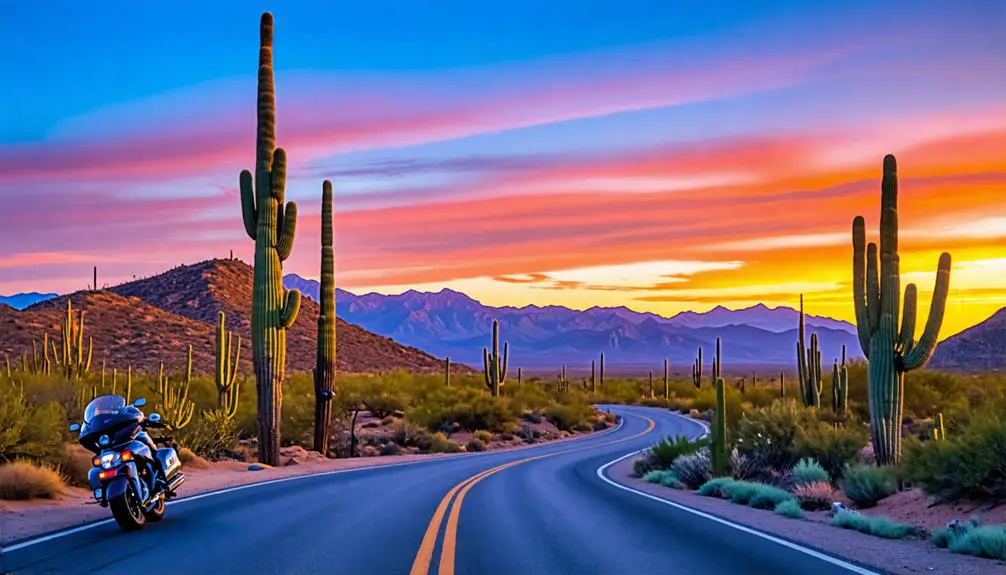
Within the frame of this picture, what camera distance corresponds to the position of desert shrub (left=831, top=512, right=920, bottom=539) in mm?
13391

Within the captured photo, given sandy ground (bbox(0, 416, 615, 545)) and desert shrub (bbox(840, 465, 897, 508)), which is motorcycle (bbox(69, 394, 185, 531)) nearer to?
sandy ground (bbox(0, 416, 615, 545))

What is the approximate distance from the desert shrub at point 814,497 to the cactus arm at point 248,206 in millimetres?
14606

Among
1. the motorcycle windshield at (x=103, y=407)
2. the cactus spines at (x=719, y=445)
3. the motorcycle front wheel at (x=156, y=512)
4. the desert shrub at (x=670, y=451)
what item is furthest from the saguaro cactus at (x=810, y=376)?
the motorcycle windshield at (x=103, y=407)

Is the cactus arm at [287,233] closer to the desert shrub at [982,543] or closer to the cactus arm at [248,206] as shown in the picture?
the cactus arm at [248,206]

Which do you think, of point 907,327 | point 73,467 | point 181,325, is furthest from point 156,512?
point 181,325

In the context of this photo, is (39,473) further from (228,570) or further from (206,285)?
(206,285)

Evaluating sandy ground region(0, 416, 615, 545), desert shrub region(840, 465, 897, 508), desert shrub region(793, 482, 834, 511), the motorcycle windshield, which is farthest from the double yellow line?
desert shrub region(840, 465, 897, 508)

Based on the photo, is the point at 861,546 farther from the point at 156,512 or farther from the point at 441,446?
the point at 441,446

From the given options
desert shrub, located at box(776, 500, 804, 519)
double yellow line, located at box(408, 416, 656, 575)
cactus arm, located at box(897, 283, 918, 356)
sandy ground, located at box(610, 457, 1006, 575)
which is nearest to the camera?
double yellow line, located at box(408, 416, 656, 575)

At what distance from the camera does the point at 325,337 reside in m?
31.9

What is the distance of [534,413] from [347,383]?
46.5 feet

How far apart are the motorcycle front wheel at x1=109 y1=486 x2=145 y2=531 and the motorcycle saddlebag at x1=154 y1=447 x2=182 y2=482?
2.59 ft

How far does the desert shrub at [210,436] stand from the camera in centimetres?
2760

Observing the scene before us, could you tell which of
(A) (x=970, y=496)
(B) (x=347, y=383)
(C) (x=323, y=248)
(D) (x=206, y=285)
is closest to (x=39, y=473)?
(A) (x=970, y=496)
